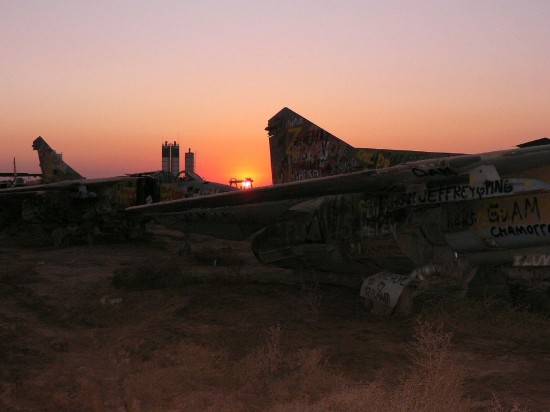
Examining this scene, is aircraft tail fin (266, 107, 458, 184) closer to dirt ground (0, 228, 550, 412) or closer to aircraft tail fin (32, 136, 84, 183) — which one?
dirt ground (0, 228, 550, 412)

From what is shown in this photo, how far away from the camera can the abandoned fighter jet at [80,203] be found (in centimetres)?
2219

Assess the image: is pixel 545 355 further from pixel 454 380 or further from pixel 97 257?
pixel 97 257

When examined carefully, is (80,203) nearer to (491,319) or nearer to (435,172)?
(435,172)

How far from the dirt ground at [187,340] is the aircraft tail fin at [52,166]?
16.5 meters

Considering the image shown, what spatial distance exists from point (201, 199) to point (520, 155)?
557cm

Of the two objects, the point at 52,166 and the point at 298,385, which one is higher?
the point at 52,166

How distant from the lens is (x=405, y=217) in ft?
30.7

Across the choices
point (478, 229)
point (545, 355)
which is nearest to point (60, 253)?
point (478, 229)

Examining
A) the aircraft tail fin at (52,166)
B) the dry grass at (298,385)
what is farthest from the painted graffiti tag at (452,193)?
the aircraft tail fin at (52,166)

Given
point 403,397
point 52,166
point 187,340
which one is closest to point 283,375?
point 403,397

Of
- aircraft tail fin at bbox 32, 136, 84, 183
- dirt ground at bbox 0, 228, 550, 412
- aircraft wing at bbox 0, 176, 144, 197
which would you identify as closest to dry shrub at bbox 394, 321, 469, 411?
dirt ground at bbox 0, 228, 550, 412

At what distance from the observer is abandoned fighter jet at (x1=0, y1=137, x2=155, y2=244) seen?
22.2 m

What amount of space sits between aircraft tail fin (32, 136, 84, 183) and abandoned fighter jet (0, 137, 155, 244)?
5178 mm

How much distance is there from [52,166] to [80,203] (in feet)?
23.9
